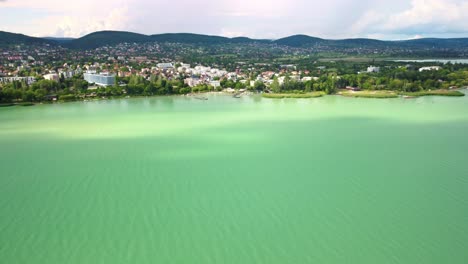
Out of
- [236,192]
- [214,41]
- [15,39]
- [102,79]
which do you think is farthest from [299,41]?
[236,192]

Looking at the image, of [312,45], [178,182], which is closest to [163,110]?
[178,182]

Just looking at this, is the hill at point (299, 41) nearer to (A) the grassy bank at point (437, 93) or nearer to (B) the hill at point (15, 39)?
(B) the hill at point (15, 39)

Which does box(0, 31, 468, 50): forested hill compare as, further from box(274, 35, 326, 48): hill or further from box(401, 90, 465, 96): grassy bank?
box(401, 90, 465, 96): grassy bank

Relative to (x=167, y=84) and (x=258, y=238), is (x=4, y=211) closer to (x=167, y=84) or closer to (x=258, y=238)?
(x=258, y=238)

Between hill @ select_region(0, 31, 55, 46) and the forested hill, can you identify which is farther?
the forested hill

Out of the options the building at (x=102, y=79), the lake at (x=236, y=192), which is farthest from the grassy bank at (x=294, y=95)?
the building at (x=102, y=79)

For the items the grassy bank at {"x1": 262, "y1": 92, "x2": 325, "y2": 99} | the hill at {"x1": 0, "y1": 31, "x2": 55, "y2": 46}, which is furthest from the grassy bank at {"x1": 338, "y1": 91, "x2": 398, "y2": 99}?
the hill at {"x1": 0, "y1": 31, "x2": 55, "y2": 46}

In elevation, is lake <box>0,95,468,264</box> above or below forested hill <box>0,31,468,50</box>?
below

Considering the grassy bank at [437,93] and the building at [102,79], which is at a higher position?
the building at [102,79]
